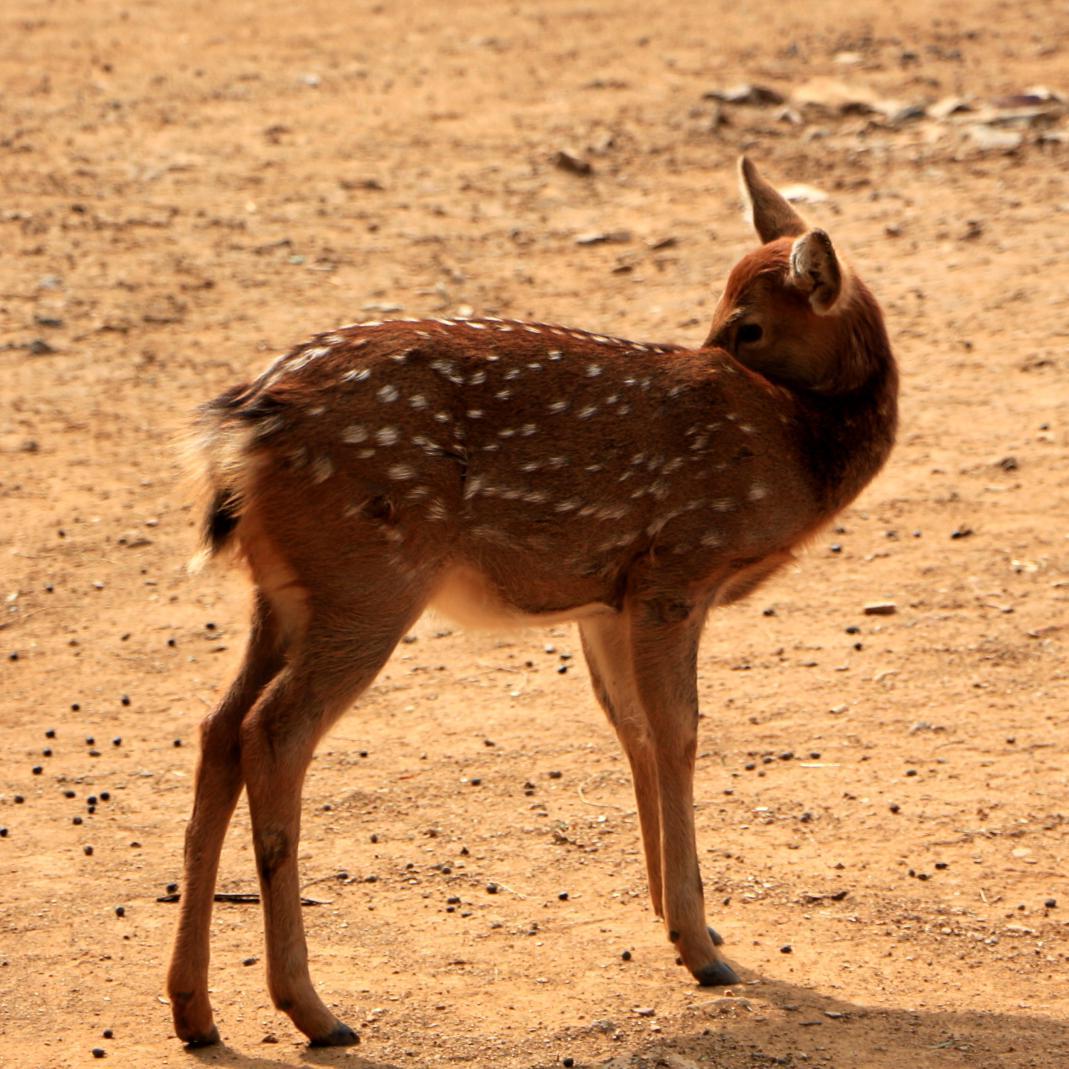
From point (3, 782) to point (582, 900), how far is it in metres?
2.45

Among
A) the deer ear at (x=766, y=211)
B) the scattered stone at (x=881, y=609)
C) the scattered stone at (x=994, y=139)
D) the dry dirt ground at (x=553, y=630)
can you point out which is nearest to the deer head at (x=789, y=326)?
the deer ear at (x=766, y=211)

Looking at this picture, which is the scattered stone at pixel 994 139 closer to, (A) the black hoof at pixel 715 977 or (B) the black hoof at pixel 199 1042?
(A) the black hoof at pixel 715 977

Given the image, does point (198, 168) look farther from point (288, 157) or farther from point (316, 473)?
point (316, 473)

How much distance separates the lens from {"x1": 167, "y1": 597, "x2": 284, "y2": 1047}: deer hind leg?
559 cm

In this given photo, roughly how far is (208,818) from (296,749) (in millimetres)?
394

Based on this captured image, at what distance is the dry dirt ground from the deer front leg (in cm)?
26

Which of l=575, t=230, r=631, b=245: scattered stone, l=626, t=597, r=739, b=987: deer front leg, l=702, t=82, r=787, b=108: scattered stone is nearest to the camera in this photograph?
l=626, t=597, r=739, b=987: deer front leg

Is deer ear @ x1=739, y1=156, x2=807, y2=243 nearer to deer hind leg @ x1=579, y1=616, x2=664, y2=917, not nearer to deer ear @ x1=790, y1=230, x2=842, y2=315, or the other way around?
deer ear @ x1=790, y1=230, x2=842, y2=315

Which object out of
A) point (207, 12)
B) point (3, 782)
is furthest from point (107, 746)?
point (207, 12)

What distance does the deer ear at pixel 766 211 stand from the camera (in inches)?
286

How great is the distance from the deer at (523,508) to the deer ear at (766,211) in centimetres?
49

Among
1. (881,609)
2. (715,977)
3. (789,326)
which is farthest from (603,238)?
(715,977)

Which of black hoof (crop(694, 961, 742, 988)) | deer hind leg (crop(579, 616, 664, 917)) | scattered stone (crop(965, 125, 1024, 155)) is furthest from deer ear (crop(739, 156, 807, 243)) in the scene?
scattered stone (crop(965, 125, 1024, 155))

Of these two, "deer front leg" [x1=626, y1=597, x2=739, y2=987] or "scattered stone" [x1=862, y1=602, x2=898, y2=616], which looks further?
"scattered stone" [x1=862, y1=602, x2=898, y2=616]
